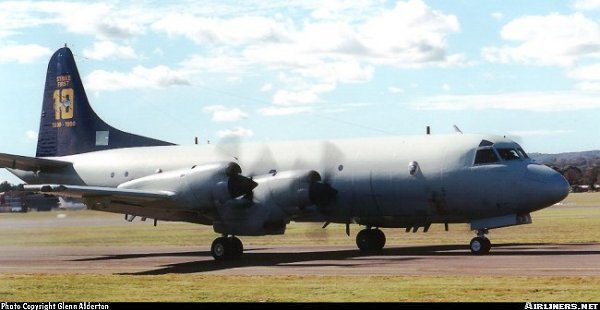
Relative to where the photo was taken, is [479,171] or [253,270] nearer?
[253,270]

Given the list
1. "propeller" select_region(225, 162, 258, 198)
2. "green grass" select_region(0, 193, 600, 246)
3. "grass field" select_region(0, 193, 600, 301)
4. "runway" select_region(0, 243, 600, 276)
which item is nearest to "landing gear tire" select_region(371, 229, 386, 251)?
Result: "runway" select_region(0, 243, 600, 276)

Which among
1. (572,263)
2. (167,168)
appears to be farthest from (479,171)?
(167,168)

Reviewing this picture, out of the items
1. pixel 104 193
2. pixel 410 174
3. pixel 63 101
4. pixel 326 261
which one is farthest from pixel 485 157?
pixel 63 101

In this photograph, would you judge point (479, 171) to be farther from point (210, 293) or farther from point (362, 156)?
point (210, 293)

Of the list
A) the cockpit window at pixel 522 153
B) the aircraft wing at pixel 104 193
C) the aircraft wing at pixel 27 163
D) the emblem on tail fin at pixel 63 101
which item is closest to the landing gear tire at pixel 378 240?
the cockpit window at pixel 522 153

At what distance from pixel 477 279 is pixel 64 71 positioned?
2538 centimetres

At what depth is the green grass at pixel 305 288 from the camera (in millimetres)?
16312

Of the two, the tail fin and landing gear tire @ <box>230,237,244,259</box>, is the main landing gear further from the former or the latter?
the tail fin

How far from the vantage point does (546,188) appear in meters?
26.3

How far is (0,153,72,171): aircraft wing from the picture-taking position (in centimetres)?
3269

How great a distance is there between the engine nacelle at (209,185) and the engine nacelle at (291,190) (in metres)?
0.47

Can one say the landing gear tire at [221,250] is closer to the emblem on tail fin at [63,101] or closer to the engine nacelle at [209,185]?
the engine nacelle at [209,185]

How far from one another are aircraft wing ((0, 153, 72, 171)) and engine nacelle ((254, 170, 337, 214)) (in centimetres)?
1094

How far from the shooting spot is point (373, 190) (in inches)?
1134
